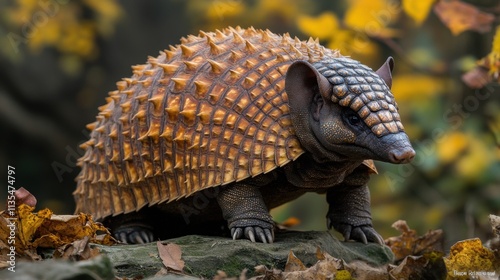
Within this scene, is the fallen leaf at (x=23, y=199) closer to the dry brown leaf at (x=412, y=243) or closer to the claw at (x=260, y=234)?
the claw at (x=260, y=234)

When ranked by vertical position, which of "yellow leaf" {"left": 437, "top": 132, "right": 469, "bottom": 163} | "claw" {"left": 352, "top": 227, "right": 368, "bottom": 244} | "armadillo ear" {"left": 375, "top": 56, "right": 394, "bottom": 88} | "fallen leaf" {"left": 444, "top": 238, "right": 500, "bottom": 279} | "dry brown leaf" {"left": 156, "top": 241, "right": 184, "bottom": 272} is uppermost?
"yellow leaf" {"left": 437, "top": 132, "right": 469, "bottom": 163}

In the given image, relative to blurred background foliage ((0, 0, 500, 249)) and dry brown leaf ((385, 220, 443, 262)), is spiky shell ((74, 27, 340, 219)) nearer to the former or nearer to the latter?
dry brown leaf ((385, 220, 443, 262))

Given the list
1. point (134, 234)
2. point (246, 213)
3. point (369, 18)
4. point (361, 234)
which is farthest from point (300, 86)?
point (369, 18)

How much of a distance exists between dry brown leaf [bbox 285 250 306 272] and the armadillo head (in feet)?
2.63

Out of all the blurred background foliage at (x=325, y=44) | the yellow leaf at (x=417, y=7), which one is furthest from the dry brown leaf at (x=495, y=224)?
the blurred background foliage at (x=325, y=44)

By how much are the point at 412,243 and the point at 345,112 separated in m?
1.94

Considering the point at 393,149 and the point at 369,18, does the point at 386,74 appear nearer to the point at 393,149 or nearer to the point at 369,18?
the point at 393,149

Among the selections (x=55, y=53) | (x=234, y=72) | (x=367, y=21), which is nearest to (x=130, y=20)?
(x=55, y=53)

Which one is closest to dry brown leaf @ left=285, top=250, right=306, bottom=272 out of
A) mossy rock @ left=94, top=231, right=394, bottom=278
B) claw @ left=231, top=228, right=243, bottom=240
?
mossy rock @ left=94, top=231, right=394, bottom=278

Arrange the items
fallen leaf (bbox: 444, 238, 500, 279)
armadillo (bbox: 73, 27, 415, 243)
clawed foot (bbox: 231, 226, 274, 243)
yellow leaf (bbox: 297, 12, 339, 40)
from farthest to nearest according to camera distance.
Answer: yellow leaf (bbox: 297, 12, 339, 40), clawed foot (bbox: 231, 226, 274, 243), armadillo (bbox: 73, 27, 415, 243), fallen leaf (bbox: 444, 238, 500, 279)

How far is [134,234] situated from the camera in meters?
7.43

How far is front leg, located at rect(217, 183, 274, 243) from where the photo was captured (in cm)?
675

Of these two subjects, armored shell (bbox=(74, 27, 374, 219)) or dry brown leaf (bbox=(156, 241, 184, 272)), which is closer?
dry brown leaf (bbox=(156, 241, 184, 272))

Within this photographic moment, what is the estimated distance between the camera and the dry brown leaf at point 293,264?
6.29 m
